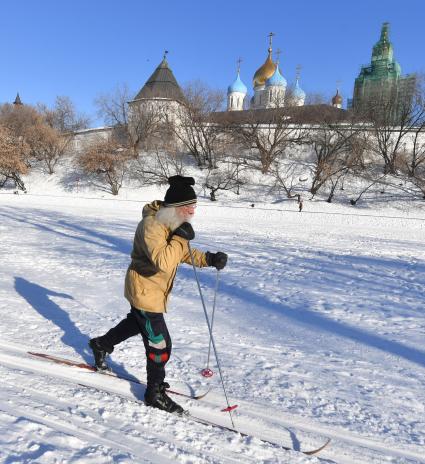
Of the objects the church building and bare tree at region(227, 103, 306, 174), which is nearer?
bare tree at region(227, 103, 306, 174)

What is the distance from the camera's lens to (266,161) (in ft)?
111

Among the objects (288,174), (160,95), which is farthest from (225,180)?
(160,95)

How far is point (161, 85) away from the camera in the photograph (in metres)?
45.0

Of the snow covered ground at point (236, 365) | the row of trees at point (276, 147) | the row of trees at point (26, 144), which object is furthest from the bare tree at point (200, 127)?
the snow covered ground at point (236, 365)

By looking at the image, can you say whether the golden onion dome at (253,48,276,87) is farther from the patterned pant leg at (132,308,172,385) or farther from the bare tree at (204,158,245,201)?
the patterned pant leg at (132,308,172,385)

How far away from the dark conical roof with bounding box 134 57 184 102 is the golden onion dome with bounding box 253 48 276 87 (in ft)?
51.6

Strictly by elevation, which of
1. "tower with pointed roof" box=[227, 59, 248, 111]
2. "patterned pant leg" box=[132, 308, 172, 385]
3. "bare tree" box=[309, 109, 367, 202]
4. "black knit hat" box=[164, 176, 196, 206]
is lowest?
"patterned pant leg" box=[132, 308, 172, 385]

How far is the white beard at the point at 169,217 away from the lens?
103 inches

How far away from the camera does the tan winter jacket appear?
2.56 metres

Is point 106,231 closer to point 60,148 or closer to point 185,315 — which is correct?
point 185,315

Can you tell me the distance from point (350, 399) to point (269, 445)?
41.9 inches

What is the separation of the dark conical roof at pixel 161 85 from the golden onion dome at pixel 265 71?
1573 centimetres

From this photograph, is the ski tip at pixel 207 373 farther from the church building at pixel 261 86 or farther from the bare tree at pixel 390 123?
the church building at pixel 261 86

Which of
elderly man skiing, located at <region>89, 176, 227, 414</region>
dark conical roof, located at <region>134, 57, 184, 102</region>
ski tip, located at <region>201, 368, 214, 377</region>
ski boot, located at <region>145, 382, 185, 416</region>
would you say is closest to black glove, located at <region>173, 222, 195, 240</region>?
elderly man skiing, located at <region>89, 176, 227, 414</region>
